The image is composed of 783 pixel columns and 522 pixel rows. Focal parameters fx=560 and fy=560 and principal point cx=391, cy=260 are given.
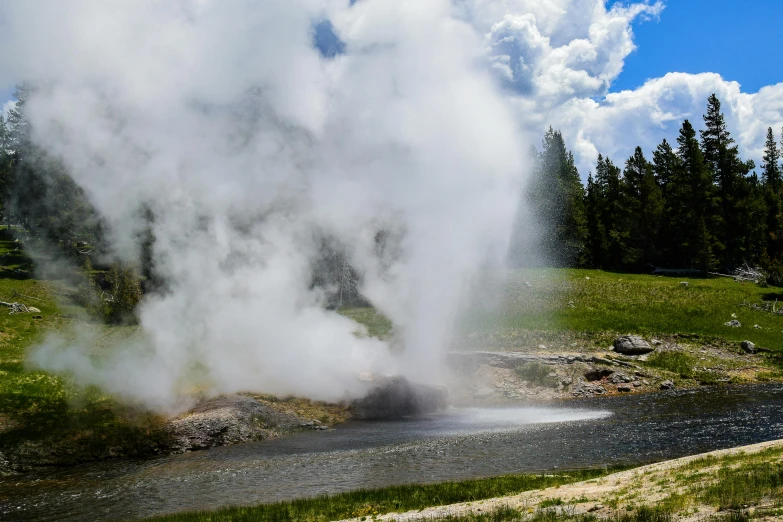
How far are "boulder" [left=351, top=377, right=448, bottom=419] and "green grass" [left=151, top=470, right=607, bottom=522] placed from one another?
18854mm

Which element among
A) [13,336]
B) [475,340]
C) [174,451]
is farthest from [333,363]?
[13,336]

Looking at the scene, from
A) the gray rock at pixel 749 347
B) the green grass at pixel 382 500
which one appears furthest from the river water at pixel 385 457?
the gray rock at pixel 749 347

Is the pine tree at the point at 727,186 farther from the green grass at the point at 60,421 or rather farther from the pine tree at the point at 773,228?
the green grass at the point at 60,421

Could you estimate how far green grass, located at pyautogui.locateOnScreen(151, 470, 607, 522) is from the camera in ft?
73.1

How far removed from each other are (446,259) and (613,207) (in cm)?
6752

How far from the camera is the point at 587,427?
1388 inches

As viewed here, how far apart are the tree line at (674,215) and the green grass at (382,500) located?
3141 inches

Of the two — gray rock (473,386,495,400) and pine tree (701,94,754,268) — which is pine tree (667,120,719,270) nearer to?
pine tree (701,94,754,268)

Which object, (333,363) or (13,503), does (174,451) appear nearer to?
(13,503)

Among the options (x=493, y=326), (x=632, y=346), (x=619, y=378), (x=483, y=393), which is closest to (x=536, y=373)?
(x=483, y=393)

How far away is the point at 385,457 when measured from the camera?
102 feet

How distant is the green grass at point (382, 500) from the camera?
73.1 feet

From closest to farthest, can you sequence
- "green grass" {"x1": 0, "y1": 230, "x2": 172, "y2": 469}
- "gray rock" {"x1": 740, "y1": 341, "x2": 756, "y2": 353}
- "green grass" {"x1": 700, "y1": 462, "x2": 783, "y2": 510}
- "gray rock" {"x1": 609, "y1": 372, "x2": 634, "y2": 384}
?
"green grass" {"x1": 700, "y1": 462, "x2": 783, "y2": 510} < "green grass" {"x1": 0, "y1": 230, "x2": 172, "y2": 469} < "gray rock" {"x1": 609, "y1": 372, "x2": 634, "y2": 384} < "gray rock" {"x1": 740, "y1": 341, "x2": 756, "y2": 353}

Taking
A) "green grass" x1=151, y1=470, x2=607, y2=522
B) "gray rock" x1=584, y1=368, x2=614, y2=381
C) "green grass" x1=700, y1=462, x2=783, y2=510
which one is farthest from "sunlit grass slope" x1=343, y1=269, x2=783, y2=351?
"green grass" x1=700, y1=462, x2=783, y2=510
